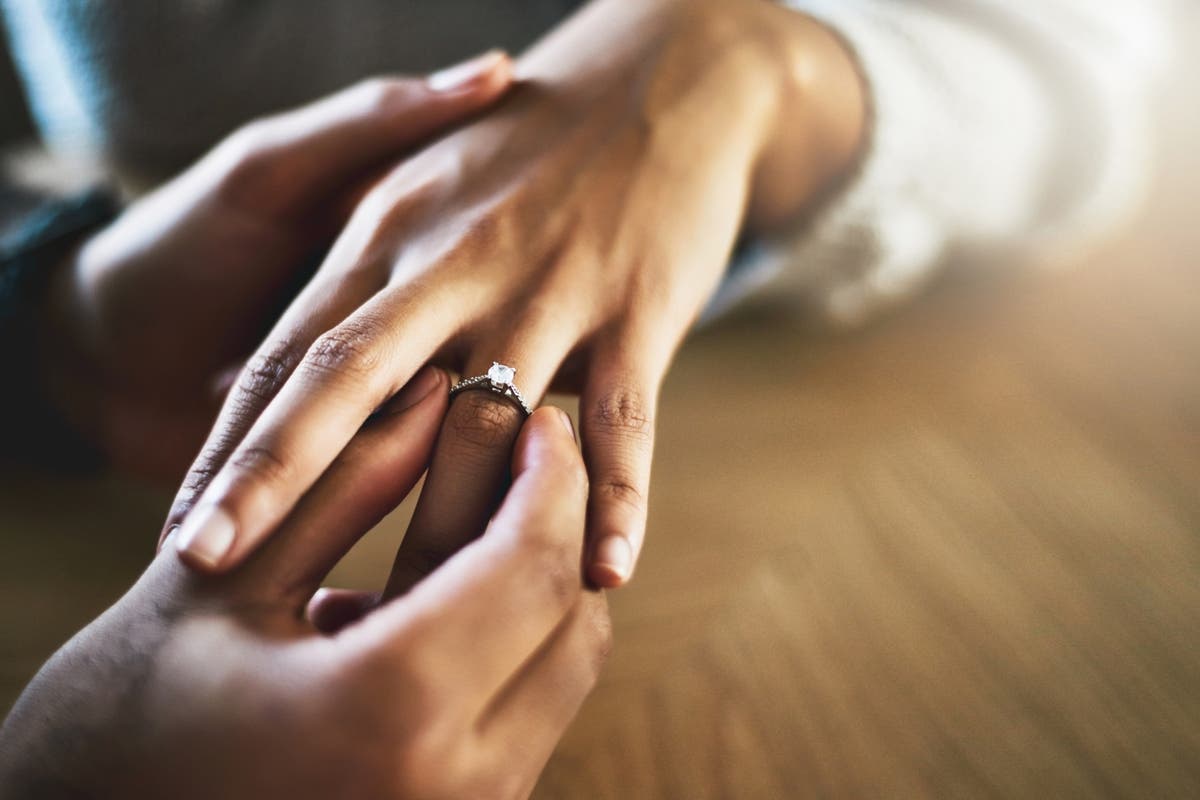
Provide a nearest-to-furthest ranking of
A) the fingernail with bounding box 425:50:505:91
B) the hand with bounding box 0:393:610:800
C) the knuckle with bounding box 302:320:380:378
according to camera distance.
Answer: the hand with bounding box 0:393:610:800 < the knuckle with bounding box 302:320:380:378 < the fingernail with bounding box 425:50:505:91

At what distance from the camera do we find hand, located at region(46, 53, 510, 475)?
1.65 feet

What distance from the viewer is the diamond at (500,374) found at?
402mm

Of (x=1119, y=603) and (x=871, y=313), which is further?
(x=871, y=313)

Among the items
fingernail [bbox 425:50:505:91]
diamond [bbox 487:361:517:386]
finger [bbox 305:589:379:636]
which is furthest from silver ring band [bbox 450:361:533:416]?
fingernail [bbox 425:50:505:91]

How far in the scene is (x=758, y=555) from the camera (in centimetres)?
49

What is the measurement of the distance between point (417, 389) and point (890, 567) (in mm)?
308

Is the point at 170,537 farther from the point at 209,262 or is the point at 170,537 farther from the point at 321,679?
the point at 209,262

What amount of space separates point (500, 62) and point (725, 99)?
0.15m

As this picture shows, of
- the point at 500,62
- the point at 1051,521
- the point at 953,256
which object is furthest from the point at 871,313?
the point at 500,62

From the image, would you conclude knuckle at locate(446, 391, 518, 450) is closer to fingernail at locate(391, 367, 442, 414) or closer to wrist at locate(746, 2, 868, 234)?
fingernail at locate(391, 367, 442, 414)

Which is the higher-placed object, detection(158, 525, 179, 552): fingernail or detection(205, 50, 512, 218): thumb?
detection(205, 50, 512, 218): thumb

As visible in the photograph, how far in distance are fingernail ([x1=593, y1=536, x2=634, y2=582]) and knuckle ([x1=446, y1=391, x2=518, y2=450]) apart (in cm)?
8

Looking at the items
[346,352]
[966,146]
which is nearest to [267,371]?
[346,352]

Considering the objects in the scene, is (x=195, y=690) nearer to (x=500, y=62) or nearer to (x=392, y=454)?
(x=392, y=454)
